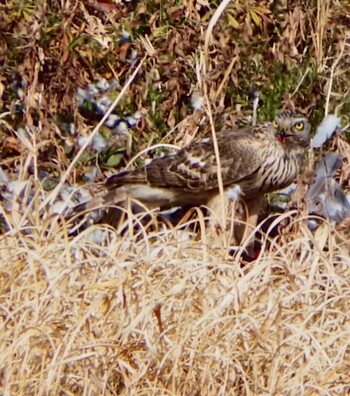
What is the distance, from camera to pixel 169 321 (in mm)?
4914

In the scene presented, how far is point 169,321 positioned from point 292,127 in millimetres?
2389

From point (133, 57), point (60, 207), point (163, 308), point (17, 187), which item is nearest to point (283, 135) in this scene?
point (133, 57)

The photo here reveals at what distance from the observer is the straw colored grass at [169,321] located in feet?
15.3

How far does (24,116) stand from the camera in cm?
707

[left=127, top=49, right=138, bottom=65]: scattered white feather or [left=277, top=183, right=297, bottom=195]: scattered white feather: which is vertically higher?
[left=127, top=49, right=138, bottom=65]: scattered white feather

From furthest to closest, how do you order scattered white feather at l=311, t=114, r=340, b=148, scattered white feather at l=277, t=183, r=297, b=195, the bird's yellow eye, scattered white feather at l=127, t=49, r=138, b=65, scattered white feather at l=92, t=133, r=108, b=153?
scattered white feather at l=127, t=49, r=138, b=65
scattered white feather at l=277, t=183, r=297, b=195
the bird's yellow eye
scattered white feather at l=92, t=133, r=108, b=153
scattered white feather at l=311, t=114, r=340, b=148

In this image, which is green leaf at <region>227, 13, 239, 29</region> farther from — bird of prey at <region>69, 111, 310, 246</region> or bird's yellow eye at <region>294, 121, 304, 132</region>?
bird's yellow eye at <region>294, 121, 304, 132</region>

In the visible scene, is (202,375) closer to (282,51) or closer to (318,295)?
(318,295)

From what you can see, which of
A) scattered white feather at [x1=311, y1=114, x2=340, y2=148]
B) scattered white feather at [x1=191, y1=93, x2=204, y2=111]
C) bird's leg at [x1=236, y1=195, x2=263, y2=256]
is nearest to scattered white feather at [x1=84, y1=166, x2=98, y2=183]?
scattered white feather at [x1=191, y1=93, x2=204, y2=111]

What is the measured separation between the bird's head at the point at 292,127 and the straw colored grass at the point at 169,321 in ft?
5.42

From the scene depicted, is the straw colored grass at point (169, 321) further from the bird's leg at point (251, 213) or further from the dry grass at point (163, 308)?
the bird's leg at point (251, 213)

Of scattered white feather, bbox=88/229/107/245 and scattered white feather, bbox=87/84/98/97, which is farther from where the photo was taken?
scattered white feather, bbox=87/84/98/97

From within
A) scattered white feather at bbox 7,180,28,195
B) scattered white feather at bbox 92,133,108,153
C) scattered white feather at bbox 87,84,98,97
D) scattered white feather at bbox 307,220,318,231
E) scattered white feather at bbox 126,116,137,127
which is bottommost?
scattered white feather at bbox 126,116,137,127

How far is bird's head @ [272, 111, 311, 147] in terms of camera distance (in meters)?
7.09
